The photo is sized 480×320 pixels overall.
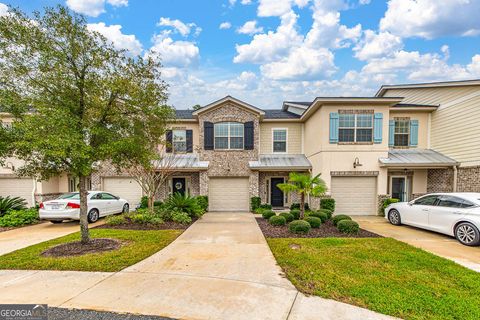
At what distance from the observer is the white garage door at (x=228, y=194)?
13.5 metres

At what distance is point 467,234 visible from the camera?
661 cm

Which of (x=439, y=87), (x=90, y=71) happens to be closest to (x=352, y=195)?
(x=439, y=87)

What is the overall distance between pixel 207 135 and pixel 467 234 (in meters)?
11.5

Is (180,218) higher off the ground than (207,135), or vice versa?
(207,135)

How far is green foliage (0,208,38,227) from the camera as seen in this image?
29.9 feet

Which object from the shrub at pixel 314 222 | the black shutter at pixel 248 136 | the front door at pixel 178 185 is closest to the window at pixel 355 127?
the black shutter at pixel 248 136

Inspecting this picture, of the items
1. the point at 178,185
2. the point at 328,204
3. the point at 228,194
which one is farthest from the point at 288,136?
the point at 178,185

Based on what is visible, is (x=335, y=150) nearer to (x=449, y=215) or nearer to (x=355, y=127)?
(x=355, y=127)

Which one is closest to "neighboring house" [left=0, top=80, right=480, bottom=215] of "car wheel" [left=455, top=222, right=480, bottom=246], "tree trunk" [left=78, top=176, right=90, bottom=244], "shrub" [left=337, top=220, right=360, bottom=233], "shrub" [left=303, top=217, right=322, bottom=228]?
"shrub" [left=303, top=217, right=322, bottom=228]

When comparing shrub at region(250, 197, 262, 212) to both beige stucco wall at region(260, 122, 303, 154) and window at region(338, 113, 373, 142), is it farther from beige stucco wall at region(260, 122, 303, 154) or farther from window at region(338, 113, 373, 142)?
window at region(338, 113, 373, 142)

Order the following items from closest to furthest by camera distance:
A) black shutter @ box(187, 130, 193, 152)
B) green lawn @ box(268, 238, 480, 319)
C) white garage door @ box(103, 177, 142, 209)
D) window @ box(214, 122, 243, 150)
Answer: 1. green lawn @ box(268, 238, 480, 319)
2. window @ box(214, 122, 243, 150)
3. white garage door @ box(103, 177, 142, 209)
4. black shutter @ box(187, 130, 193, 152)

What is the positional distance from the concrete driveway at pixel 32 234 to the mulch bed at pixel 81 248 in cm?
136

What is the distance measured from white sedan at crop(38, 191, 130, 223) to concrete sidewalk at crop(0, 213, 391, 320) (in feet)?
17.2

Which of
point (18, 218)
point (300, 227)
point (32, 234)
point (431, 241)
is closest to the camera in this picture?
point (431, 241)
